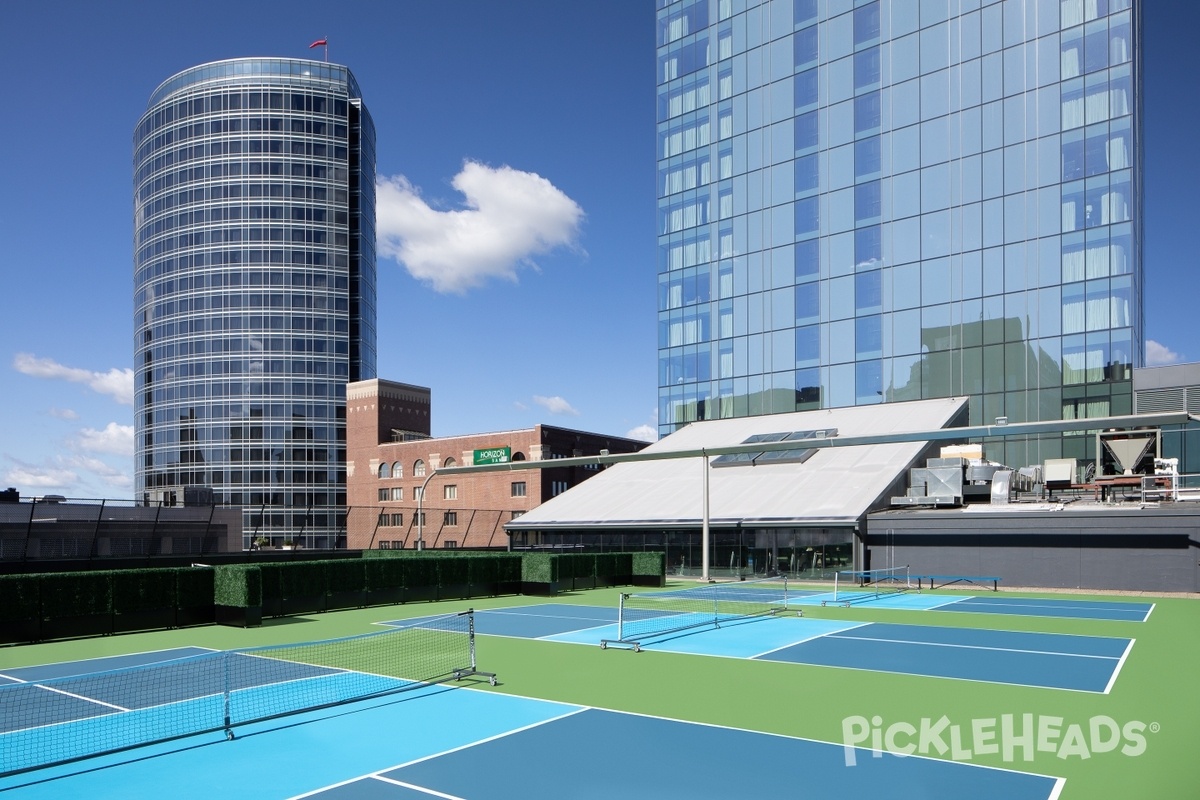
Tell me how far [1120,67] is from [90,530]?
65407mm

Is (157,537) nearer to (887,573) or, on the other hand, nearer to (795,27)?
(887,573)

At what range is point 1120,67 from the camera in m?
52.6

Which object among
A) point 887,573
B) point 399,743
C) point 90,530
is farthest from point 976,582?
point 90,530

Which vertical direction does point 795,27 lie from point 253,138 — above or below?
below

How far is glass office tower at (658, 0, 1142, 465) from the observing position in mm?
52812

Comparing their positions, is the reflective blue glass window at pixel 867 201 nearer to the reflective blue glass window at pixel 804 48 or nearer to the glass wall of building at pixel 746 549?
the reflective blue glass window at pixel 804 48

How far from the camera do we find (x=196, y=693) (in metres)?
15.5

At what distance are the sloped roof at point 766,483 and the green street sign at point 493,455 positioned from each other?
583 inches

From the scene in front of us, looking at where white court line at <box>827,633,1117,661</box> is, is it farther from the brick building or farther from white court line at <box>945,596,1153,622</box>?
the brick building

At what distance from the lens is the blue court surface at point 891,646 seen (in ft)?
55.9

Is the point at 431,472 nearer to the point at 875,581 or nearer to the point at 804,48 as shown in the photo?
the point at 804,48

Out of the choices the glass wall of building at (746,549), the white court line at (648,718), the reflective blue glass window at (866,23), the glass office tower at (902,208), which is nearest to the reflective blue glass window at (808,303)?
the glass office tower at (902,208)

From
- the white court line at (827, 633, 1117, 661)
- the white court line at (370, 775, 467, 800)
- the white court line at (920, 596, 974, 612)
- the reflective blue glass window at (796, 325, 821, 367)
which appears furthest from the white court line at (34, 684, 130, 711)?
the reflective blue glass window at (796, 325, 821, 367)

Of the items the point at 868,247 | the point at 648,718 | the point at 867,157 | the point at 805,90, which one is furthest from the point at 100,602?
the point at 805,90
